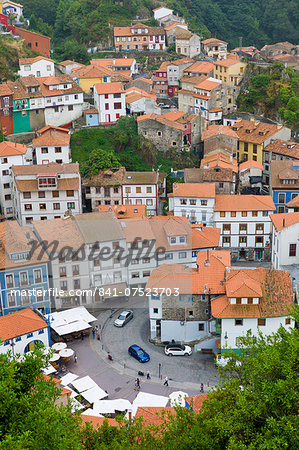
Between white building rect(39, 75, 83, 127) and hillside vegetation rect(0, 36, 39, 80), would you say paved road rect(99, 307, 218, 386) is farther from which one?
hillside vegetation rect(0, 36, 39, 80)

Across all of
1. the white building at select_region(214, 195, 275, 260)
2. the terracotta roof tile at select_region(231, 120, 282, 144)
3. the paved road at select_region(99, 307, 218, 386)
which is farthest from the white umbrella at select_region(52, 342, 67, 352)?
the terracotta roof tile at select_region(231, 120, 282, 144)

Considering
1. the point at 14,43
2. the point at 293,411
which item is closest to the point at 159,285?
the point at 293,411

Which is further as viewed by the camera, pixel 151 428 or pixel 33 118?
pixel 33 118

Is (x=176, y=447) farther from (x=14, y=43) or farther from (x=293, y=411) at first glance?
(x=14, y=43)

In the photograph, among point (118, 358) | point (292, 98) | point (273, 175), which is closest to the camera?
point (118, 358)

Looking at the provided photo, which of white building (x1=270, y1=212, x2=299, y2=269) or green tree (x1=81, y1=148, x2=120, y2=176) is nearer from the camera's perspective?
white building (x1=270, y1=212, x2=299, y2=269)
